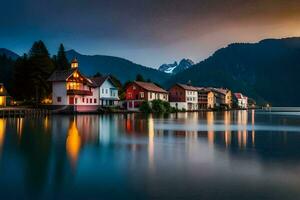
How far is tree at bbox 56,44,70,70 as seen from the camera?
10437cm

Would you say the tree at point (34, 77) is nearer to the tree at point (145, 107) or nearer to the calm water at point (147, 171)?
the tree at point (145, 107)

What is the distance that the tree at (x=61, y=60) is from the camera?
10437 cm

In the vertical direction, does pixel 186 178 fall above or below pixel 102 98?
below

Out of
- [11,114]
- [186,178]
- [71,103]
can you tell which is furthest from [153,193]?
[71,103]

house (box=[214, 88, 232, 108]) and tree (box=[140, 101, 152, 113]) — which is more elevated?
house (box=[214, 88, 232, 108])

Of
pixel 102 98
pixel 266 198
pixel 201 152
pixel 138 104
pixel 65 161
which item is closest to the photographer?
pixel 266 198

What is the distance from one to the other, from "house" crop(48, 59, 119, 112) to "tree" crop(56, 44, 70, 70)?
23867 mm

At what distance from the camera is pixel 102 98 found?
8475 cm

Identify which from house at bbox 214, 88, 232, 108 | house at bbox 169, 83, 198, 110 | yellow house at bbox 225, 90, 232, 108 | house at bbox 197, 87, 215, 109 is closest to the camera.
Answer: house at bbox 169, 83, 198, 110

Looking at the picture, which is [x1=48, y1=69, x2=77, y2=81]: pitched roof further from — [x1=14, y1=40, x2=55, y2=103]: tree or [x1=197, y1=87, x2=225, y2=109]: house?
[x1=197, y1=87, x2=225, y2=109]: house

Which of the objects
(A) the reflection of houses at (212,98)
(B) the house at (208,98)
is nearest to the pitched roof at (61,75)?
(B) the house at (208,98)

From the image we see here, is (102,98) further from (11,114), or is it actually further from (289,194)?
(289,194)

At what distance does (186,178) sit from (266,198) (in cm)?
351

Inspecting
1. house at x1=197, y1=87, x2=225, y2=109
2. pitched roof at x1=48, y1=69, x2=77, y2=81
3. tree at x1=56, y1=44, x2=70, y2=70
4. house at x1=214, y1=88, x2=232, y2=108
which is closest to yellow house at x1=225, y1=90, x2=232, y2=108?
house at x1=214, y1=88, x2=232, y2=108
